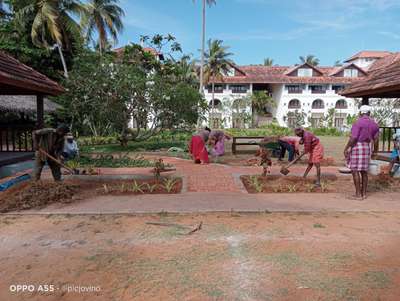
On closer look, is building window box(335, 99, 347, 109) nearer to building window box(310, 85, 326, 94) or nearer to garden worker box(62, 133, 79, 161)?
building window box(310, 85, 326, 94)

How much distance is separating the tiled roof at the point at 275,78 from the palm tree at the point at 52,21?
69.8 feet

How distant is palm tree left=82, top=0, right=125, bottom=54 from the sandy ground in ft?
80.2

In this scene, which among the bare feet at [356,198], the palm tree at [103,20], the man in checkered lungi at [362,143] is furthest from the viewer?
the palm tree at [103,20]

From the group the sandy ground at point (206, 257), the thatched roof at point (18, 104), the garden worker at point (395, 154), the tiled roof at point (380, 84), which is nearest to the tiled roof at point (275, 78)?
the thatched roof at point (18, 104)

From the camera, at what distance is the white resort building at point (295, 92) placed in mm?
41875

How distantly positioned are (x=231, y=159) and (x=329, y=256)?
29.1 ft

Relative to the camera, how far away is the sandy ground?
309 cm

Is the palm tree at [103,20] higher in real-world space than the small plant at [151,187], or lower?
higher

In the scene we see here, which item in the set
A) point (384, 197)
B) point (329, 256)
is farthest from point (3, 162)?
point (384, 197)

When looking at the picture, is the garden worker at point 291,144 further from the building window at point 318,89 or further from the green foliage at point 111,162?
the building window at point 318,89

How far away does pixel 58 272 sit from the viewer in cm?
345

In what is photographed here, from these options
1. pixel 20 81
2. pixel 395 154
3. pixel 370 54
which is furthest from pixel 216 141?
pixel 370 54

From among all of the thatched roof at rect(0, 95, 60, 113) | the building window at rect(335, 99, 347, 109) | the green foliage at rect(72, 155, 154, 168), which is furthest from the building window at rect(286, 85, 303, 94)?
the green foliage at rect(72, 155, 154, 168)

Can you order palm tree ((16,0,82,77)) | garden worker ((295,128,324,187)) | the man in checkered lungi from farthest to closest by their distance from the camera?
palm tree ((16,0,82,77))
garden worker ((295,128,324,187))
the man in checkered lungi
